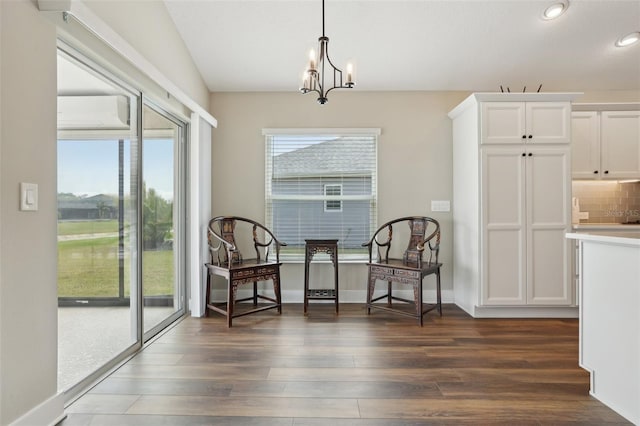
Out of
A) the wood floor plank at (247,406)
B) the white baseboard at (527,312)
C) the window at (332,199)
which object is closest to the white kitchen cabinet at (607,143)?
the white baseboard at (527,312)

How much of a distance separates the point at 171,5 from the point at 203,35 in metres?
0.38

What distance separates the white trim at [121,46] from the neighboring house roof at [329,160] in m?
1.29

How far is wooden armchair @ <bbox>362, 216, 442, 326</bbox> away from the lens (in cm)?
350

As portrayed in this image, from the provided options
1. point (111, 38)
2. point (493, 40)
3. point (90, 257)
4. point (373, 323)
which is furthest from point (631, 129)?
point (90, 257)

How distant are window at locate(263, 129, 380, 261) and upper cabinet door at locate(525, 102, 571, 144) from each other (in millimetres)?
1577

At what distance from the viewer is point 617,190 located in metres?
4.12

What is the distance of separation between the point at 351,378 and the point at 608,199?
371 cm

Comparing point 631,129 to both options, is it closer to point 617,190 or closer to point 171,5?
point 617,190

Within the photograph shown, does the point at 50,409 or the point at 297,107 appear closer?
the point at 50,409

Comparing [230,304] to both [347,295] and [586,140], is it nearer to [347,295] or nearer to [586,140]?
[347,295]

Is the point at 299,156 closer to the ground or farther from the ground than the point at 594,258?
farther from the ground

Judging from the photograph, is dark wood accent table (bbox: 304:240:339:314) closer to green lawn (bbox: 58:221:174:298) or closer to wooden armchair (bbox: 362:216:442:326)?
wooden armchair (bbox: 362:216:442:326)

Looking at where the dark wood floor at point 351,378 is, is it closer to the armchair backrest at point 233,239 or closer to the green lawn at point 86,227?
the armchair backrest at point 233,239

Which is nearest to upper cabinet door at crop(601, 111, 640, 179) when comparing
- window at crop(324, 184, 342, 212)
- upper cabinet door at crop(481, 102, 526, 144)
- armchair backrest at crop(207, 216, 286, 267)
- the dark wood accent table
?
upper cabinet door at crop(481, 102, 526, 144)
